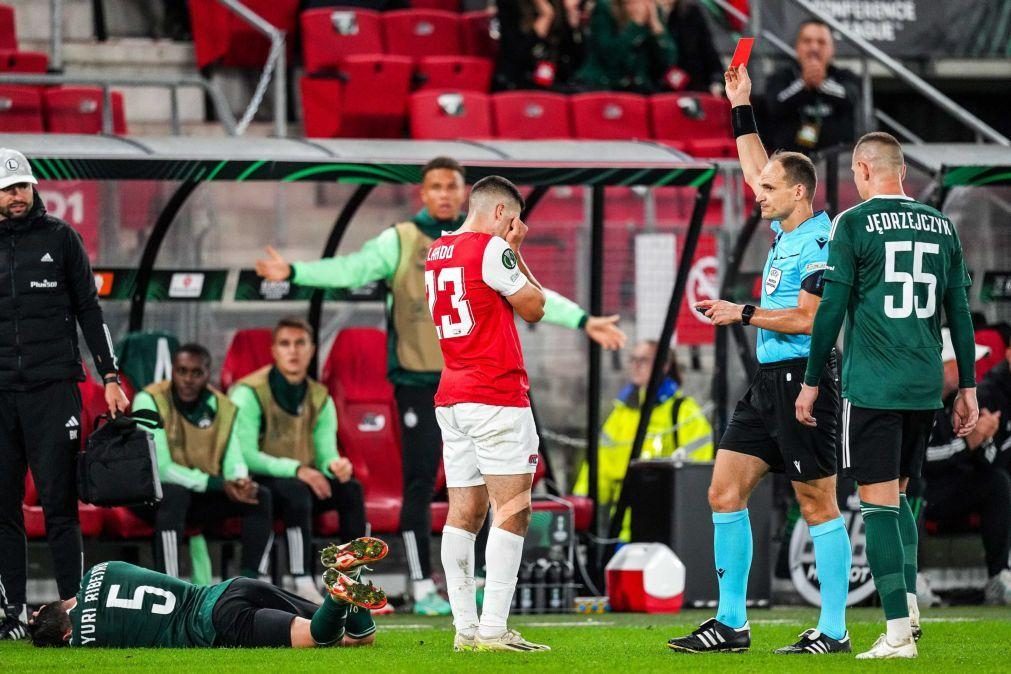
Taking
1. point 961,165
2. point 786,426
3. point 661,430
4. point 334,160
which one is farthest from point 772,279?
point 661,430

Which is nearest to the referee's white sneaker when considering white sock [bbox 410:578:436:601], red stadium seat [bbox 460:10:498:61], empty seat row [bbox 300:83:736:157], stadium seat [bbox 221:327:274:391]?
white sock [bbox 410:578:436:601]

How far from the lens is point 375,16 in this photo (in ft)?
45.8

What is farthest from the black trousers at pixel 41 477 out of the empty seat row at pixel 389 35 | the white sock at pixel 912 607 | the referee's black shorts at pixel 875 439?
the empty seat row at pixel 389 35

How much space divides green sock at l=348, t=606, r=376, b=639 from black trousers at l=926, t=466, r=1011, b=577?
188 inches

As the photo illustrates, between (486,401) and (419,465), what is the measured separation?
2756 millimetres

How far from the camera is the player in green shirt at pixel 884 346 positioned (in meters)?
6.39

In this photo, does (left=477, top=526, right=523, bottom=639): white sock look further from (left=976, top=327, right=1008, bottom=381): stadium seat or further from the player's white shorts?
(left=976, top=327, right=1008, bottom=381): stadium seat

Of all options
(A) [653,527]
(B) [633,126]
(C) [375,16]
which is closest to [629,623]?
(A) [653,527]

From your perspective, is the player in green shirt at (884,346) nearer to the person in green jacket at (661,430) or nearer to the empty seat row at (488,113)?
the person in green jacket at (661,430)

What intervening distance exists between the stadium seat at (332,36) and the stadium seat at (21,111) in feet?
7.47

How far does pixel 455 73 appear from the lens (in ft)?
44.8

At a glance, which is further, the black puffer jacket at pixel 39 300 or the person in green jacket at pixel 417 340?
the person in green jacket at pixel 417 340

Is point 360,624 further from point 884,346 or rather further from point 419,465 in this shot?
point 419,465

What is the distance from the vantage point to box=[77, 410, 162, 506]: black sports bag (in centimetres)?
775
